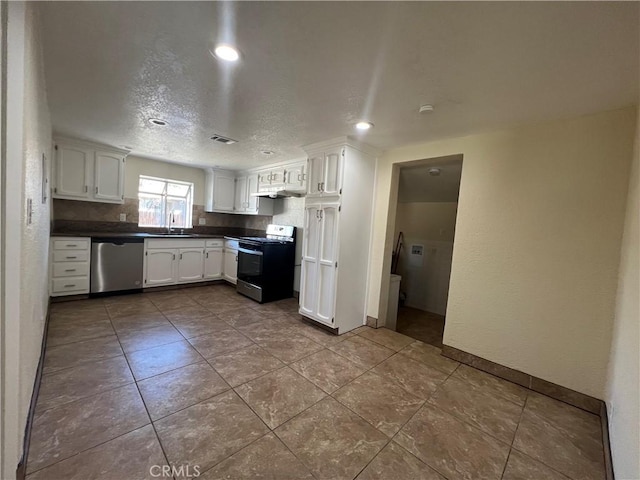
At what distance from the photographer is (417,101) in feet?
6.13

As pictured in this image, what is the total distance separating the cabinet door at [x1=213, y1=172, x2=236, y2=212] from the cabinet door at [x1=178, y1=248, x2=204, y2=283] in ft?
3.17

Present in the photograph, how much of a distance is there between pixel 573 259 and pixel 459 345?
1.20 metres

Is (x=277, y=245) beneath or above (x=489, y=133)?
beneath

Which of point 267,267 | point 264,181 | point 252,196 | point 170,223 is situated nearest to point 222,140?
point 264,181

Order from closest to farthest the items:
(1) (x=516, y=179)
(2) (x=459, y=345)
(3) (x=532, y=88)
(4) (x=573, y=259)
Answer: (3) (x=532, y=88) < (4) (x=573, y=259) < (1) (x=516, y=179) < (2) (x=459, y=345)

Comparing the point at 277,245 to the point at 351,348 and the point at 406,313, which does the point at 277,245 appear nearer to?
the point at 351,348

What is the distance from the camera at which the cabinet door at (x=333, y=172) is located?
2848 millimetres

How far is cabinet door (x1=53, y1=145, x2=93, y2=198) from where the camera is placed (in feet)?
11.6

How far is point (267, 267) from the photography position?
3941 millimetres

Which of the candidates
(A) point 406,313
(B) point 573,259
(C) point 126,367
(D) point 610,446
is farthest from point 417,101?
(A) point 406,313

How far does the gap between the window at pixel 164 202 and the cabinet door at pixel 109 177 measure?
0.46 meters

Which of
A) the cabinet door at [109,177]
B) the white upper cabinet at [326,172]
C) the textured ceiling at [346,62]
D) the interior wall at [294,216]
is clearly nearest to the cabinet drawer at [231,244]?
the interior wall at [294,216]

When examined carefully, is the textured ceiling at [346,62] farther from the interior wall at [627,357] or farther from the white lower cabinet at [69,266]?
the white lower cabinet at [69,266]

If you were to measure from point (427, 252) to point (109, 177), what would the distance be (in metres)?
5.27
